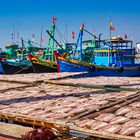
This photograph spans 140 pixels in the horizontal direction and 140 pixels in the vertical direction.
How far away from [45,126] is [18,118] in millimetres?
890

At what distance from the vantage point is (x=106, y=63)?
32.8 meters

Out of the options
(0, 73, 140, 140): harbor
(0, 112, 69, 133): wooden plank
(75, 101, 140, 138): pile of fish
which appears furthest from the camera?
(0, 112, 69, 133): wooden plank

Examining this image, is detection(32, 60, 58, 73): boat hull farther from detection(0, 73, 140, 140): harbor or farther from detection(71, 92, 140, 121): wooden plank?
detection(71, 92, 140, 121): wooden plank

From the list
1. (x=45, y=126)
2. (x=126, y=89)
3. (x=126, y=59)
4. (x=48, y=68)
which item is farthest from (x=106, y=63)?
(x=45, y=126)

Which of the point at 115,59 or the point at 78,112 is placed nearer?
the point at 78,112

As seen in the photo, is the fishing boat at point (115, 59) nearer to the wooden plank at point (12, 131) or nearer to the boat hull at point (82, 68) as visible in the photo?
the boat hull at point (82, 68)

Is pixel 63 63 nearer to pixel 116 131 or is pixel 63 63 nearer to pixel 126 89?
pixel 126 89

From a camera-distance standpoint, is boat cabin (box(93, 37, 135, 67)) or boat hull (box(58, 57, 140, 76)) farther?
boat cabin (box(93, 37, 135, 67))

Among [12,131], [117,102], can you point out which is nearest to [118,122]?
[117,102]

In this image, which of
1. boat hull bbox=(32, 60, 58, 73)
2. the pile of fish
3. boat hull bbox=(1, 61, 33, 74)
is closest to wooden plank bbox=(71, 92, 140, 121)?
the pile of fish

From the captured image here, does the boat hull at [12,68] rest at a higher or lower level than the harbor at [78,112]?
lower

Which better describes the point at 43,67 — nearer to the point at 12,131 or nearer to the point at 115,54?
the point at 115,54

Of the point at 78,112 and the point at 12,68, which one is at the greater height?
the point at 78,112

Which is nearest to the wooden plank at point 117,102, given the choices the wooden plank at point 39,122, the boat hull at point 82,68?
the wooden plank at point 39,122
